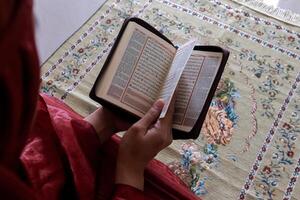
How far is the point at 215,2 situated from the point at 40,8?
57 centimetres

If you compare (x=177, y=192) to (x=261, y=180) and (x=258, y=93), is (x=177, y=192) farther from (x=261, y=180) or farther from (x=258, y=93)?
(x=258, y=93)

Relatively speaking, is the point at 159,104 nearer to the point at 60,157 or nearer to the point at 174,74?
the point at 174,74

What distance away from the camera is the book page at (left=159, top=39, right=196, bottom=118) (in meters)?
0.69

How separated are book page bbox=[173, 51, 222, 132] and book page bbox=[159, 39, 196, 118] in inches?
1.0

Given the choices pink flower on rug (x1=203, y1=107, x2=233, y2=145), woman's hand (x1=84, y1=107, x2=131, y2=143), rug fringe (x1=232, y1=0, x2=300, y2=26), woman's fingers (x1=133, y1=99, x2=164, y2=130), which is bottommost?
pink flower on rug (x1=203, y1=107, x2=233, y2=145)

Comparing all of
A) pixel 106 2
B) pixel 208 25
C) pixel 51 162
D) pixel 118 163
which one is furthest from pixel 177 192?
pixel 106 2

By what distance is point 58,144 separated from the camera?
608mm

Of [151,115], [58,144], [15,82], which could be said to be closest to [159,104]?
[151,115]

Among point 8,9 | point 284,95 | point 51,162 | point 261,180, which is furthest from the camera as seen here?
point 284,95

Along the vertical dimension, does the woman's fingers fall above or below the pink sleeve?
above

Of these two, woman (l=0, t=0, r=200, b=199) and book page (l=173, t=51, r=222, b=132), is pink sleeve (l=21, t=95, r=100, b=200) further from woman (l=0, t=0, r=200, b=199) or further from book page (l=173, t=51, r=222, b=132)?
book page (l=173, t=51, r=222, b=132)

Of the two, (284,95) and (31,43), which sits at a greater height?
(31,43)

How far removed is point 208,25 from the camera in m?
1.27

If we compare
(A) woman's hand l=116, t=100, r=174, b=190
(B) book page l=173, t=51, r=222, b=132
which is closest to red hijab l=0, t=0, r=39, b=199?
(A) woman's hand l=116, t=100, r=174, b=190
